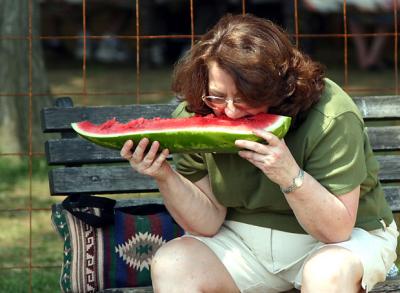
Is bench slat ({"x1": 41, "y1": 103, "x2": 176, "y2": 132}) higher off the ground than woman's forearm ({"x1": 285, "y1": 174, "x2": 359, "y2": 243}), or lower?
higher

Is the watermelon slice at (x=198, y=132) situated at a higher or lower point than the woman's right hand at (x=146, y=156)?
higher

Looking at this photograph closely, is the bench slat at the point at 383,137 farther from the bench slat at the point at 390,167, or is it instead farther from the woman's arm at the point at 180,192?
the woman's arm at the point at 180,192

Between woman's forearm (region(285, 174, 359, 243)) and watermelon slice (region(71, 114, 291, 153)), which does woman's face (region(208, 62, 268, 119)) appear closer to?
watermelon slice (region(71, 114, 291, 153))

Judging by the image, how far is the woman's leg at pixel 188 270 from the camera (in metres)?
3.93

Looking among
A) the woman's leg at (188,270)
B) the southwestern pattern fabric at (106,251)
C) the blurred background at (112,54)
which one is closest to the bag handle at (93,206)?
A: the southwestern pattern fabric at (106,251)

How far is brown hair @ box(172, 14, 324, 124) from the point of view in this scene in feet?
12.4

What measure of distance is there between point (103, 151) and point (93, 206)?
1.82 feet

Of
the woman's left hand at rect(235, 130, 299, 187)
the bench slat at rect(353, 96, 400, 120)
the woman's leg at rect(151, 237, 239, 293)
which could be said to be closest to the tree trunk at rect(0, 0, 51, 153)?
the bench slat at rect(353, 96, 400, 120)

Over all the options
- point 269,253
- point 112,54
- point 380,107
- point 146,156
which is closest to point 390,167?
point 380,107

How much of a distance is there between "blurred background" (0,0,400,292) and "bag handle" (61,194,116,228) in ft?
8.88

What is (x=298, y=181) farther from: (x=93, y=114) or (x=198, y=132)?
(x=93, y=114)

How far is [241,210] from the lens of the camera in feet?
13.8

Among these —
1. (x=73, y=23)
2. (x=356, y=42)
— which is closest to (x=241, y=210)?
(x=356, y=42)

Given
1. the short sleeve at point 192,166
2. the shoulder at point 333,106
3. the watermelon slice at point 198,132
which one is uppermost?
the shoulder at point 333,106
